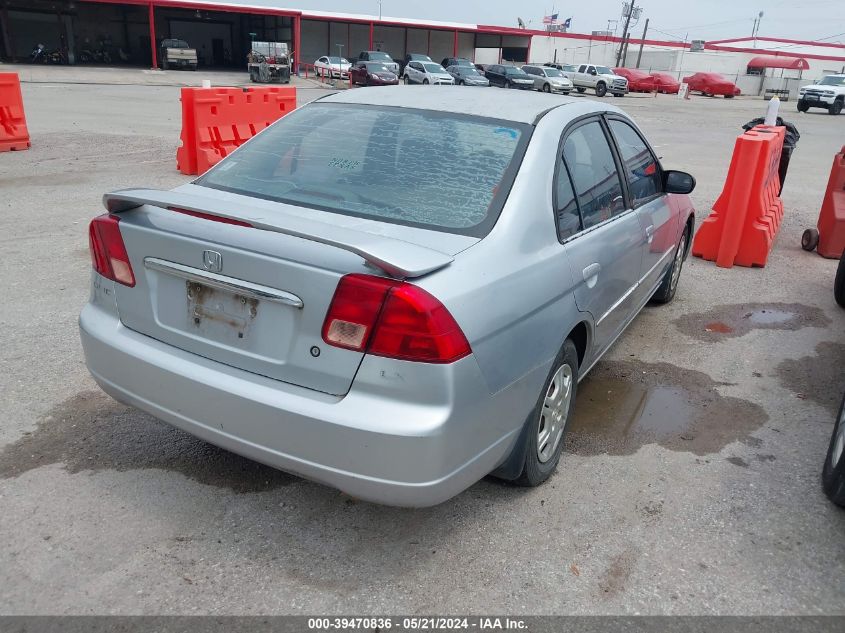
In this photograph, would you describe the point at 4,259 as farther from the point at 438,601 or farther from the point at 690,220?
the point at 690,220

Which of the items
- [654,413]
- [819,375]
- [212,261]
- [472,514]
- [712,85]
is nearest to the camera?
[212,261]

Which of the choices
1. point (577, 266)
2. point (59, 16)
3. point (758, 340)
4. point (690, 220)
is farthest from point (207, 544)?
point (59, 16)

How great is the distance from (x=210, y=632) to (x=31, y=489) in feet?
4.11

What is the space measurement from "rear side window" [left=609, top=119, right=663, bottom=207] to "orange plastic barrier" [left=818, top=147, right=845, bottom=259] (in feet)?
13.1

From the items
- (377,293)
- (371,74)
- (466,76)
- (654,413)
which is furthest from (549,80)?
(377,293)

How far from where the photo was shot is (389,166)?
3111 mm

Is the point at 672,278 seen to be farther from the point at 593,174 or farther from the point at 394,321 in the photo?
the point at 394,321

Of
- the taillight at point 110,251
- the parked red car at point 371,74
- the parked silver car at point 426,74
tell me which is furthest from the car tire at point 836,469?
the parked silver car at point 426,74

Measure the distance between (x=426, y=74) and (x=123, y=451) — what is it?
3702cm

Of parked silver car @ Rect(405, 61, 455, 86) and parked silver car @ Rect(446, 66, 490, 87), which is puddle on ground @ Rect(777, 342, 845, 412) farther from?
parked silver car @ Rect(446, 66, 490, 87)

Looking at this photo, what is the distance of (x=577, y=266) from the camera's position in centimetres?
313

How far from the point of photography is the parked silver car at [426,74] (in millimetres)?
37250

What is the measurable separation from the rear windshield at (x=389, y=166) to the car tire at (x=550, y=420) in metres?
0.76

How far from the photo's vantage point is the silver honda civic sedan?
7.54 feet
